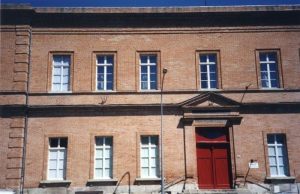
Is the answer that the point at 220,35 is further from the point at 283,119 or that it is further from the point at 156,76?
the point at 283,119

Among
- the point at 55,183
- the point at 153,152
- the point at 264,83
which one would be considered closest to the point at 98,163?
the point at 55,183

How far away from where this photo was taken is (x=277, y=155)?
19516mm

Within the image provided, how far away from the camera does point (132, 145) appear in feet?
63.5

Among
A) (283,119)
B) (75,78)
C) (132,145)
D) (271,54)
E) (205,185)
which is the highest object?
(271,54)

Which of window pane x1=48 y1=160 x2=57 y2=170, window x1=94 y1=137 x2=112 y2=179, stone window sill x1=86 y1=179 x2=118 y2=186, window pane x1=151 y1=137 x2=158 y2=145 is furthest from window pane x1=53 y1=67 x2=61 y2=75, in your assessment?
window pane x1=151 y1=137 x2=158 y2=145

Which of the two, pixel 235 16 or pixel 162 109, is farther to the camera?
pixel 235 16

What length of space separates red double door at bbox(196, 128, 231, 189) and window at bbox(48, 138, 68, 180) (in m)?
6.56

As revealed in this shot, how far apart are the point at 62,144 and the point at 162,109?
5.23 metres

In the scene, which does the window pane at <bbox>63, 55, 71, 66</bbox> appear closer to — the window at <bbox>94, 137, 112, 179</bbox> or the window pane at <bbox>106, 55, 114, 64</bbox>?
the window pane at <bbox>106, 55, 114, 64</bbox>

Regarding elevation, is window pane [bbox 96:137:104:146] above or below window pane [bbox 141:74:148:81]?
below

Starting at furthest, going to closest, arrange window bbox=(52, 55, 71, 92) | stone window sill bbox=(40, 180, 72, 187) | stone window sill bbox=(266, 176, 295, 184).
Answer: window bbox=(52, 55, 71, 92), stone window sill bbox=(266, 176, 295, 184), stone window sill bbox=(40, 180, 72, 187)

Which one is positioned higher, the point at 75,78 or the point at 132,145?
the point at 75,78

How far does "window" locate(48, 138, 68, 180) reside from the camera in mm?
19234

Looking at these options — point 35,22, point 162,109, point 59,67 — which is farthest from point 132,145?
point 35,22
